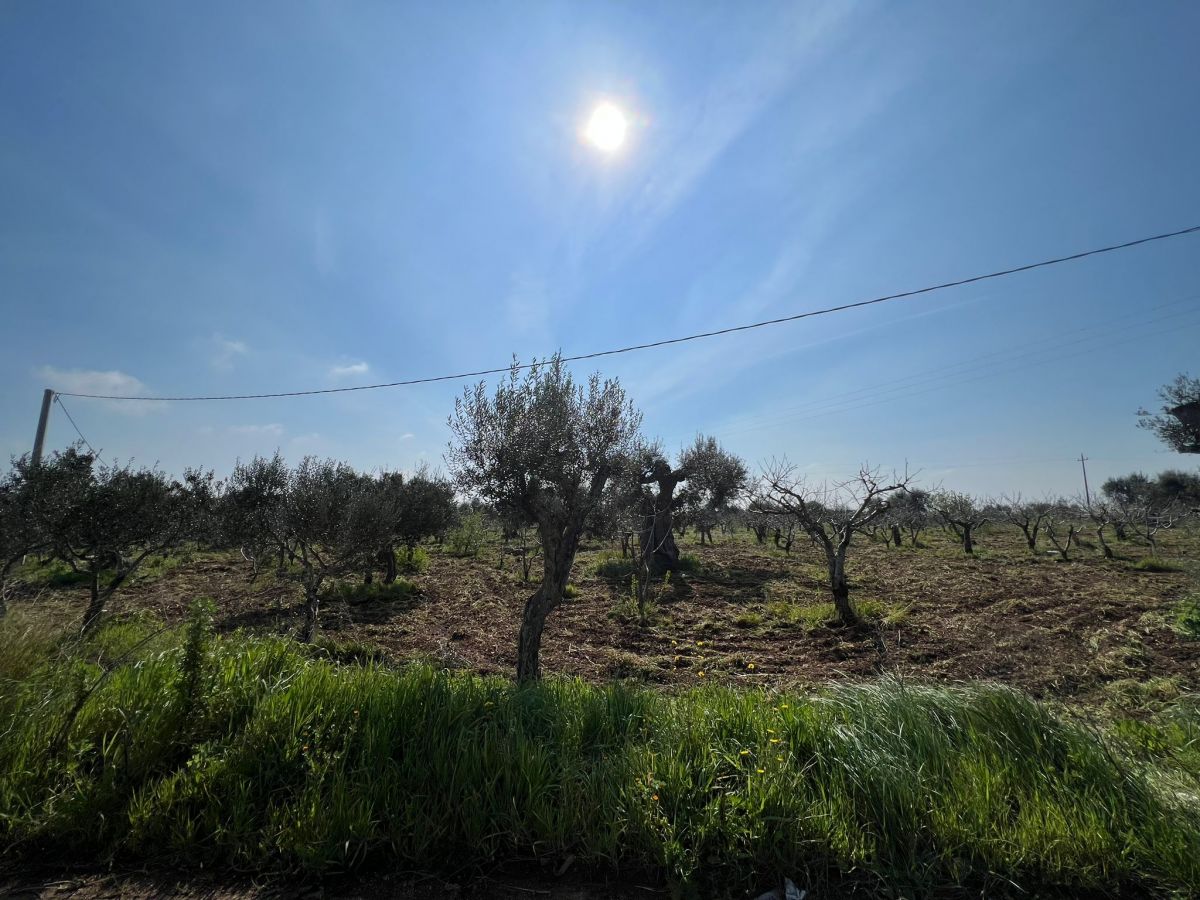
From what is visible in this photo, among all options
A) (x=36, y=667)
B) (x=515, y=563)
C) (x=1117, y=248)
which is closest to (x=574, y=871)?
(x=36, y=667)

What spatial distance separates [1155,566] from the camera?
18.1 m

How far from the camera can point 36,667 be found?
4285 millimetres

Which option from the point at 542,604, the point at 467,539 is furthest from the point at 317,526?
the point at 467,539

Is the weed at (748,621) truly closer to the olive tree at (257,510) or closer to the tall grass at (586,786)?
the tall grass at (586,786)

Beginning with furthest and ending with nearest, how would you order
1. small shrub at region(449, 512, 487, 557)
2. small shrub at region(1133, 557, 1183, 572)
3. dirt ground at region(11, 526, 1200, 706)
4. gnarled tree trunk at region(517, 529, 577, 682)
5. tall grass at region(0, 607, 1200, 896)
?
small shrub at region(449, 512, 487, 557), small shrub at region(1133, 557, 1183, 572), dirt ground at region(11, 526, 1200, 706), gnarled tree trunk at region(517, 529, 577, 682), tall grass at region(0, 607, 1200, 896)

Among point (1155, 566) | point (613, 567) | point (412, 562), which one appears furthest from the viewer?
point (613, 567)

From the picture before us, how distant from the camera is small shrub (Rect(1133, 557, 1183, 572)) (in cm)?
1775

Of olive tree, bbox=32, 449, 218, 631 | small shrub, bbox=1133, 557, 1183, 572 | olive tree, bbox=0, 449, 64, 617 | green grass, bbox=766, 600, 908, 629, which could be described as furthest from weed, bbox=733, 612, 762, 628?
small shrub, bbox=1133, 557, 1183, 572

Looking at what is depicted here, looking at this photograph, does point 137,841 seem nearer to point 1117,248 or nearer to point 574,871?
point 574,871

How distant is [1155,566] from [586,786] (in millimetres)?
25578

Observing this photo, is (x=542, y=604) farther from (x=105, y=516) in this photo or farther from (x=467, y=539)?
(x=467, y=539)

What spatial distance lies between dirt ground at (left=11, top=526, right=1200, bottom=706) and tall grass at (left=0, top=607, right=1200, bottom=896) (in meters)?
4.02

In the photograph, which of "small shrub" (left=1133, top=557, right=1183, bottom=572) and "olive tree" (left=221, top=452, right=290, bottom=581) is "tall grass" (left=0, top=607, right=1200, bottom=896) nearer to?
"olive tree" (left=221, top=452, right=290, bottom=581)

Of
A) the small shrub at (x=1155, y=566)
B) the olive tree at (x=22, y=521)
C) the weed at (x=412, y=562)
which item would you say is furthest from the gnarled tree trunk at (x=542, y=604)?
the small shrub at (x=1155, y=566)
